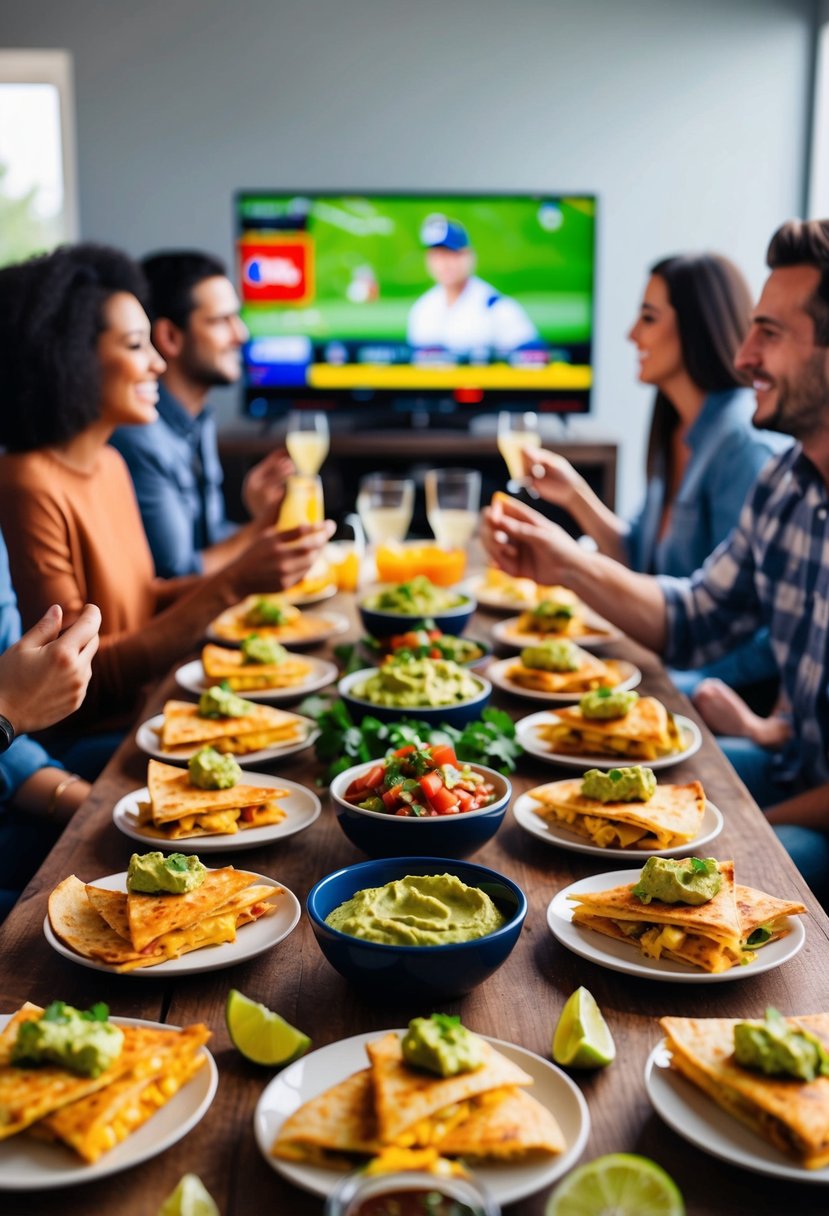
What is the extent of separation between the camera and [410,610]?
221cm

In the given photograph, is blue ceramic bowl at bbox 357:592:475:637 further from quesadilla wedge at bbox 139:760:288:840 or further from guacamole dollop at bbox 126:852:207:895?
guacamole dollop at bbox 126:852:207:895

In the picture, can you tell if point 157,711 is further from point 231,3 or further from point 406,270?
point 231,3

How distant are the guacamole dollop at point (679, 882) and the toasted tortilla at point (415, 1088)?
286 mm

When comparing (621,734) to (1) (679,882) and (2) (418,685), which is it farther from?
(1) (679,882)

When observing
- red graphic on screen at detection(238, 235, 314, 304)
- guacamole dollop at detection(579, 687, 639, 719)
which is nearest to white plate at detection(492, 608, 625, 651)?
guacamole dollop at detection(579, 687, 639, 719)

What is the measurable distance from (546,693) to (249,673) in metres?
0.47

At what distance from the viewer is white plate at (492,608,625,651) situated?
226 cm

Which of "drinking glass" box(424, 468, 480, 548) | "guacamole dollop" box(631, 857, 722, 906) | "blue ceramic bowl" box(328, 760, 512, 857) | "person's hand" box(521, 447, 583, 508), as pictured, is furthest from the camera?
"person's hand" box(521, 447, 583, 508)

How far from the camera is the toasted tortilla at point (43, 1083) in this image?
2.81 ft

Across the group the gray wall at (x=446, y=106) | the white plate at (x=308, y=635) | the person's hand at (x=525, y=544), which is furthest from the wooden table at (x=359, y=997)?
the gray wall at (x=446, y=106)

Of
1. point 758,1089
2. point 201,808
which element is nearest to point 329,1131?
point 758,1089

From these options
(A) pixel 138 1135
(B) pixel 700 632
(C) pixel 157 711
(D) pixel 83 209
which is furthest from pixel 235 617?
(D) pixel 83 209

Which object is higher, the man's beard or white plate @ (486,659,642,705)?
the man's beard

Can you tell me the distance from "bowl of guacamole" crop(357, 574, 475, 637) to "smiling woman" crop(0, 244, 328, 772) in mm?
189
